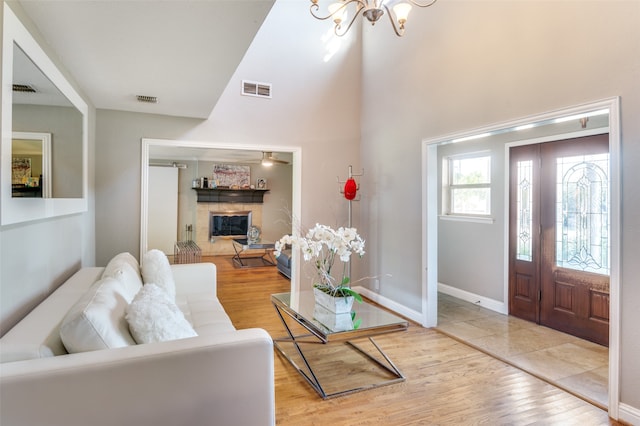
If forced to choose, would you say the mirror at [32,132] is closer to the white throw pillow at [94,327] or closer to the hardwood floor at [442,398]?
the white throw pillow at [94,327]

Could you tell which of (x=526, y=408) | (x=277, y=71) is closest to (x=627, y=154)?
(x=526, y=408)

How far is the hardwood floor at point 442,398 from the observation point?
2221mm

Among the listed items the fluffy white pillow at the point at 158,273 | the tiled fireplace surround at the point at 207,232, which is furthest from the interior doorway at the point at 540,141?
the tiled fireplace surround at the point at 207,232

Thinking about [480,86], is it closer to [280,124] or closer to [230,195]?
[280,124]

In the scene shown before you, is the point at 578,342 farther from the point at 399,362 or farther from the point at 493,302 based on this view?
the point at 399,362

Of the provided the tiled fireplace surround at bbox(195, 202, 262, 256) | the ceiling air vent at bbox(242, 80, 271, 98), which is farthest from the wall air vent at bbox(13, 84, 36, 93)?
the tiled fireplace surround at bbox(195, 202, 262, 256)

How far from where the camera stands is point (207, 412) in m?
1.60

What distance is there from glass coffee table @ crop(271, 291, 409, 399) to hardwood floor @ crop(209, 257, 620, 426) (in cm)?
9

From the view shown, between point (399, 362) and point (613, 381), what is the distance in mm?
1427

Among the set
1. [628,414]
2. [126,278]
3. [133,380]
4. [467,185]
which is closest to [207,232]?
[467,185]

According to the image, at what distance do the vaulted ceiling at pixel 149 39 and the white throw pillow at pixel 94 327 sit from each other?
1.46m

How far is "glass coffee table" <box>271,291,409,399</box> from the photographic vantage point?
254 cm

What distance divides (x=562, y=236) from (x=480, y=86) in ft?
6.21

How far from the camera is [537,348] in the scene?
334 centimetres
